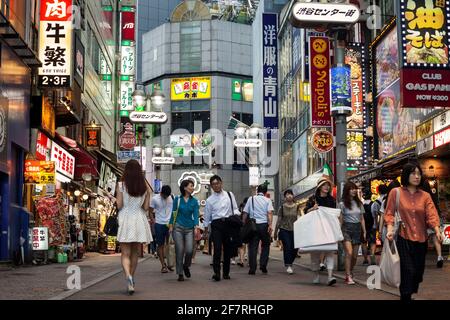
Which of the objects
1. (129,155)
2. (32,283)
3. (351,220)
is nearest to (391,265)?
(351,220)

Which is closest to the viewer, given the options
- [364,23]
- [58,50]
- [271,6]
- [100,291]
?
[100,291]

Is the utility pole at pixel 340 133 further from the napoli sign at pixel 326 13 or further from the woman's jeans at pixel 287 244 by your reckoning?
the woman's jeans at pixel 287 244

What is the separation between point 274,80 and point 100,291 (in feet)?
128

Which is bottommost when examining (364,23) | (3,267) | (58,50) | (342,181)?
(3,267)

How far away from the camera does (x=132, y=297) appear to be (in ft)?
32.6

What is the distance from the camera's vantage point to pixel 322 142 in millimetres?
19547

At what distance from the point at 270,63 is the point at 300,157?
7.01m

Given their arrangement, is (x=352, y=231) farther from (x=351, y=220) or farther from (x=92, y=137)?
(x=92, y=137)

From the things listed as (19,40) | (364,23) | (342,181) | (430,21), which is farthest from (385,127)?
(19,40)

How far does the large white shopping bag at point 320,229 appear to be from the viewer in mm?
12073

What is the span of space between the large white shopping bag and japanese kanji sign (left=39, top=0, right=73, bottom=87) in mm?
11512

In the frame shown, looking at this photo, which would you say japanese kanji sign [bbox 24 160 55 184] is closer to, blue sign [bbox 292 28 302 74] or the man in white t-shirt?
the man in white t-shirt

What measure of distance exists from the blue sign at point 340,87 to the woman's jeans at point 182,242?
4779mm
